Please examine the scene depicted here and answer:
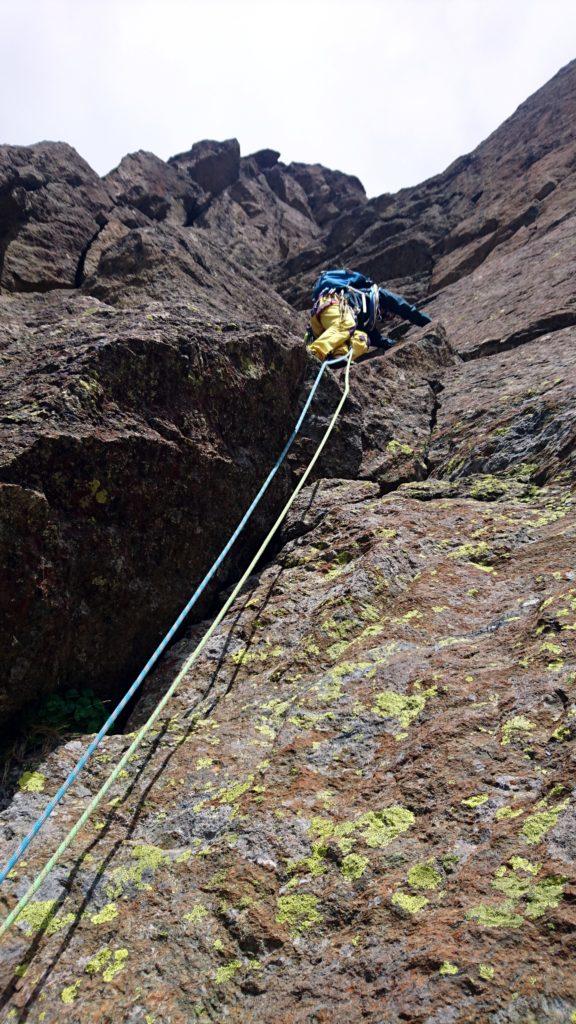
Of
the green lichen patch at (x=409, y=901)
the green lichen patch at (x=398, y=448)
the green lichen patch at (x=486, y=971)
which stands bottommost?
the green lichen patch at (x=409, y=901)

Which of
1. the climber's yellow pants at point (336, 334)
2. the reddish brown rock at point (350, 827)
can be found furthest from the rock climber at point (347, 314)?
the reddish brown rock at point (350, 827)

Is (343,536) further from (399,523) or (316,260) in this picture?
(316,260)

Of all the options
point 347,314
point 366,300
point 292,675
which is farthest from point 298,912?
point 366,300

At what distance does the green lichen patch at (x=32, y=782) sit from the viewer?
12.8 feet

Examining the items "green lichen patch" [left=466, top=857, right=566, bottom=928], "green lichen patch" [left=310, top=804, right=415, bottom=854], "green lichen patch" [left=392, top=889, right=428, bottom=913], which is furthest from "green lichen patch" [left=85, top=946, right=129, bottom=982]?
"green lichen patch" [left=466, top=857, right=566, bottom=928]

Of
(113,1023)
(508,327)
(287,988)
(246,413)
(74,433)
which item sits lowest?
(287,988)

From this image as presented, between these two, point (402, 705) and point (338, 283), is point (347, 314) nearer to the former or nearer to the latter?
point (338, 283)

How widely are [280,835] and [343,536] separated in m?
3.18

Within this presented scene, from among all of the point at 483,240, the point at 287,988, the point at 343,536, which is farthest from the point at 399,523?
the point at 483,240

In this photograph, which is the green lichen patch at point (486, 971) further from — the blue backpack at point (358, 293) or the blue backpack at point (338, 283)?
the blue backpack at point (338, 283)

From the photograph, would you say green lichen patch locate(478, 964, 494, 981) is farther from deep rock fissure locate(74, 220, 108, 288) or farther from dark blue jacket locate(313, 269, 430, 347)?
deep rock fissure locate(74, 220, 108, 288)

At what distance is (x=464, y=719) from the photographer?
3426mm

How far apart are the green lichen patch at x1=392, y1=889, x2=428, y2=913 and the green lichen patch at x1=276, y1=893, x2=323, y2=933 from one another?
0.40 metres

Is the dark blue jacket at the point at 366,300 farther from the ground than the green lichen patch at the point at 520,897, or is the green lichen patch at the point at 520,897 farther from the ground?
the dark blue jacket at the point at 366,300
